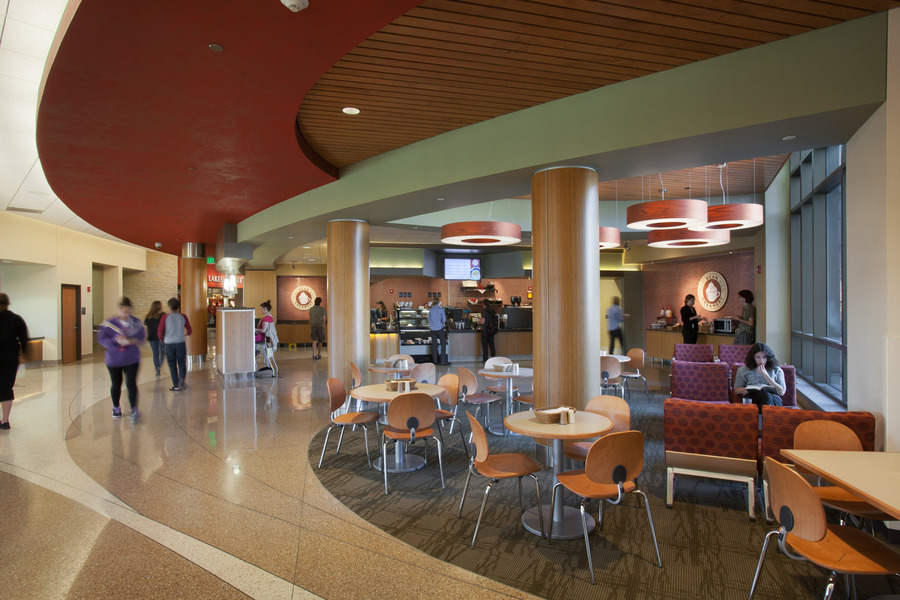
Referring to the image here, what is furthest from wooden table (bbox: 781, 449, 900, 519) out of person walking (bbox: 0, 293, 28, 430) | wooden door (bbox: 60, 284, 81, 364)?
wooden door (bbox: 60, 284, 81, 364)

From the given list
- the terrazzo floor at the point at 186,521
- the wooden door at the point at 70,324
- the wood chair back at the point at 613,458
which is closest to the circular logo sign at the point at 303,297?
the wooden door at the point at 70,324

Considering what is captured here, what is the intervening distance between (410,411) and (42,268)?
13.6 metres

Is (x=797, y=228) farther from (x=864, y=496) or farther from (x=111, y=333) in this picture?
(x=111, y=333)

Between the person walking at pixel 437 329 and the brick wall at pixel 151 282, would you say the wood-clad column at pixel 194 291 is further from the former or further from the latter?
the brick wall at pixel 151 282

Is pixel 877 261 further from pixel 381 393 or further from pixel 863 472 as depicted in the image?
pixel 381 393

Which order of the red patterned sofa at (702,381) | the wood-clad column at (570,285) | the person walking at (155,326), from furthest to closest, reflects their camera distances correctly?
the person walking at (155,326) → the red patterned sofa at (702,381) → the wood-clad column at (570,285)

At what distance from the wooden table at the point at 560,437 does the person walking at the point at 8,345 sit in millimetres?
6310

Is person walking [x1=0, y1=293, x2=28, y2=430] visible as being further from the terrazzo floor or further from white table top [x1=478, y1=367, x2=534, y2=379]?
white table top [x1=478, y1=367, x2=534, y2=379]

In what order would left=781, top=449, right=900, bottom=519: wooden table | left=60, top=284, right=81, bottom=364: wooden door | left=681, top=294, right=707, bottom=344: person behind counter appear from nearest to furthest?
left=781, top=449, right=900, bottom=519: wooden table
left=681, top=294, right=707, bottom=344: person behind counter
left=60, top=284, right=81, bottom=364: wooden door

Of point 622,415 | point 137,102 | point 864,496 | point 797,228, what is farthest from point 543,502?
point 797,228

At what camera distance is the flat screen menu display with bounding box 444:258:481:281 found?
1630cm

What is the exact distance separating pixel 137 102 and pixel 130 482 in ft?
11.1

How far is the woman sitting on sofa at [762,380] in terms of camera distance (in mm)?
5438

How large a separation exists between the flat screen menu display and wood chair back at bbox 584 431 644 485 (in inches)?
519
